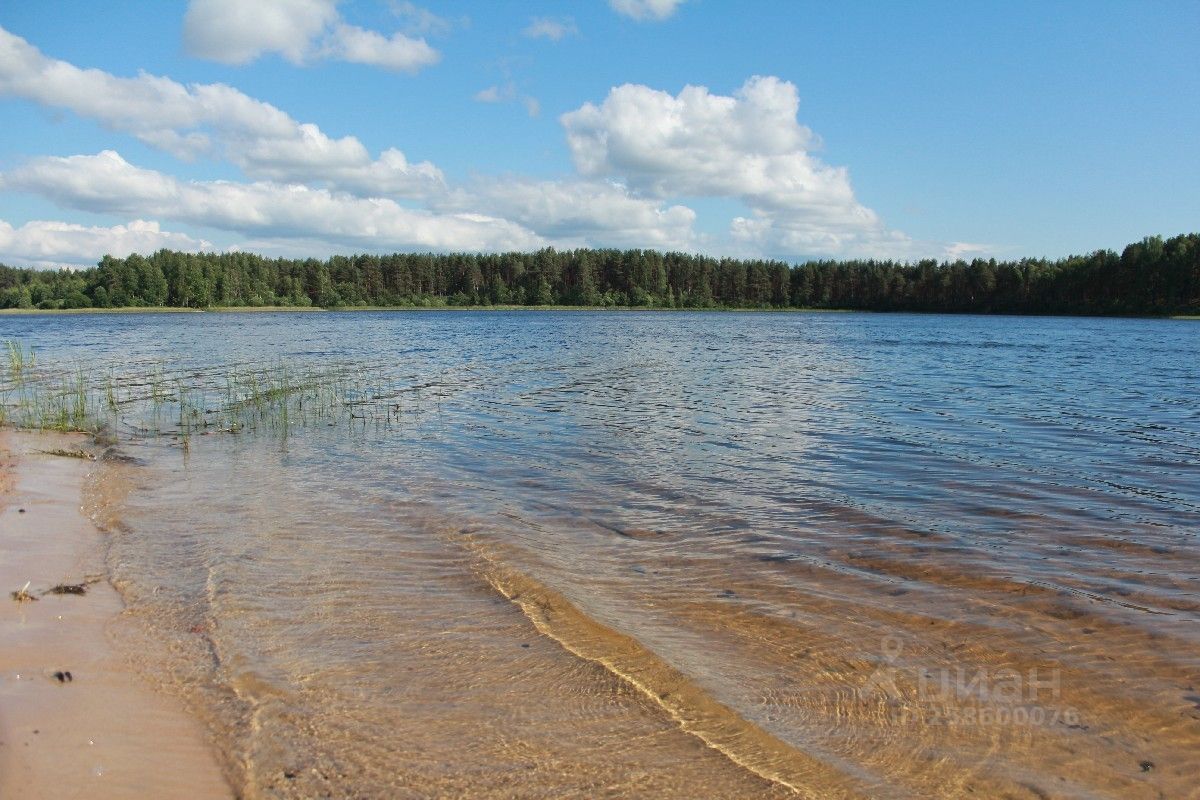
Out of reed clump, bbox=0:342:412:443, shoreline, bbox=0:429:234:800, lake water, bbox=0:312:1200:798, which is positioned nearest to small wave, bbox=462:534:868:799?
lake water, bbox=0:312:1200:798

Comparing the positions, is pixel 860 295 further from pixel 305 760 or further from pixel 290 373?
pixel 305 760

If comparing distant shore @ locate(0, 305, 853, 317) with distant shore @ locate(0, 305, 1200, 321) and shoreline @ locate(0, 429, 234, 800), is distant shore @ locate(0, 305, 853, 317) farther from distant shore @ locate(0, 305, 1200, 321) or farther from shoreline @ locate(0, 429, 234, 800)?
shoreline @ locate(0, 429, 234, 800)

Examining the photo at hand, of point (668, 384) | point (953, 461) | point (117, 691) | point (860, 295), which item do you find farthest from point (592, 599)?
point (860, 295)

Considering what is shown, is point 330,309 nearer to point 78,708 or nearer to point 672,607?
point 672,607

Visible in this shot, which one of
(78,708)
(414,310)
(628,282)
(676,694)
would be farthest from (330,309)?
(676,694)

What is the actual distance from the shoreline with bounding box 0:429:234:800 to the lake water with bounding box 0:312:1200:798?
0.21m

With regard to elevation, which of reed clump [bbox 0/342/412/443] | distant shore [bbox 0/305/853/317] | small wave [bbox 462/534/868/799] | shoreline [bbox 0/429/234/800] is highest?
distant shore [bbox 0/305/853/317]

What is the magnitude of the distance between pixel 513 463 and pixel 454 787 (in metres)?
9.40

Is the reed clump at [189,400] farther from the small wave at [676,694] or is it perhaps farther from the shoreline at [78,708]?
the small wave at [676,694]

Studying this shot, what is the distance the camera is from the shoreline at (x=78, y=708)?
4.04m

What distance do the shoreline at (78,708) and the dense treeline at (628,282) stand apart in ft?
411

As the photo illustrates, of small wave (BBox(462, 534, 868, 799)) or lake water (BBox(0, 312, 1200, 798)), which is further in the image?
lake water (BBox(0, 312, 1200, 798))

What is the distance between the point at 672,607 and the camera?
7.04 meters

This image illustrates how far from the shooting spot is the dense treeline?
111125 millimetres
